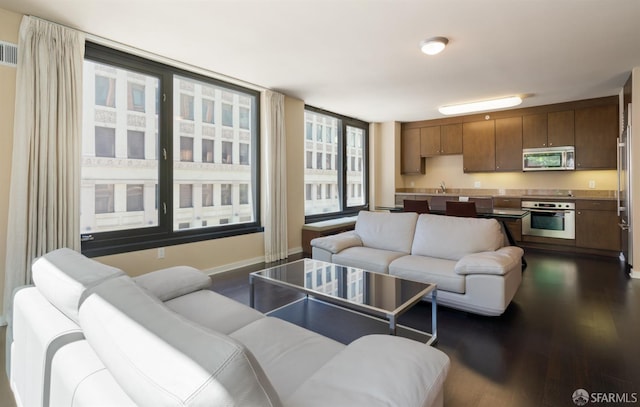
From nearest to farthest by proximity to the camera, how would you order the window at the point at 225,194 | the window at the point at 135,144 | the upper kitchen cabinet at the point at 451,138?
the window at the point at 135,144, the window at the point at 225,194, the upper kitchen cabinet at the point at 451,138

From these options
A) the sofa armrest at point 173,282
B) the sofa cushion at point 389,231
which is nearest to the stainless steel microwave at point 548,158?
the sofa cushion at point 389,231

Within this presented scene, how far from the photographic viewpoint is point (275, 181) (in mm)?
4750

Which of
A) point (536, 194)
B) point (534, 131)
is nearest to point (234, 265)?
point (536, 194)

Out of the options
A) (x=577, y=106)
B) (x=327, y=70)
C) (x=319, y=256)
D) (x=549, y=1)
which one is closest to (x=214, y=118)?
(x=327, y=70)

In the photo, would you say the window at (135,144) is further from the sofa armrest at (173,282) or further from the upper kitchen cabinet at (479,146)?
the upper kitchen cabinet at (479,146)

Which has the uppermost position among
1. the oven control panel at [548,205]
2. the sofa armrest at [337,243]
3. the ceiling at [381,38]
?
the ceiling at [381,38]

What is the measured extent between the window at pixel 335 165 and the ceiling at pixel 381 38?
1.41 metres

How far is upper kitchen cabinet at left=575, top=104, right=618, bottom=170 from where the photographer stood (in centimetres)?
511

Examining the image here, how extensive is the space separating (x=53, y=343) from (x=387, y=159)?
6.88 meters

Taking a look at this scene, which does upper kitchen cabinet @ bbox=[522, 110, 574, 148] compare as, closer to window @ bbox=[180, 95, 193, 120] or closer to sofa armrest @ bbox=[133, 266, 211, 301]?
window @ bbox=[180, 95, 193, 120]

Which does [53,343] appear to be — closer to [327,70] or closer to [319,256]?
[319,256]

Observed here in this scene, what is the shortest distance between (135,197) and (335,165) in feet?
12.6

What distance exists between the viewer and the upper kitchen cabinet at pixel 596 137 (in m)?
5.11

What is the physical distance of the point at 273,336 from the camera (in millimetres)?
1544
